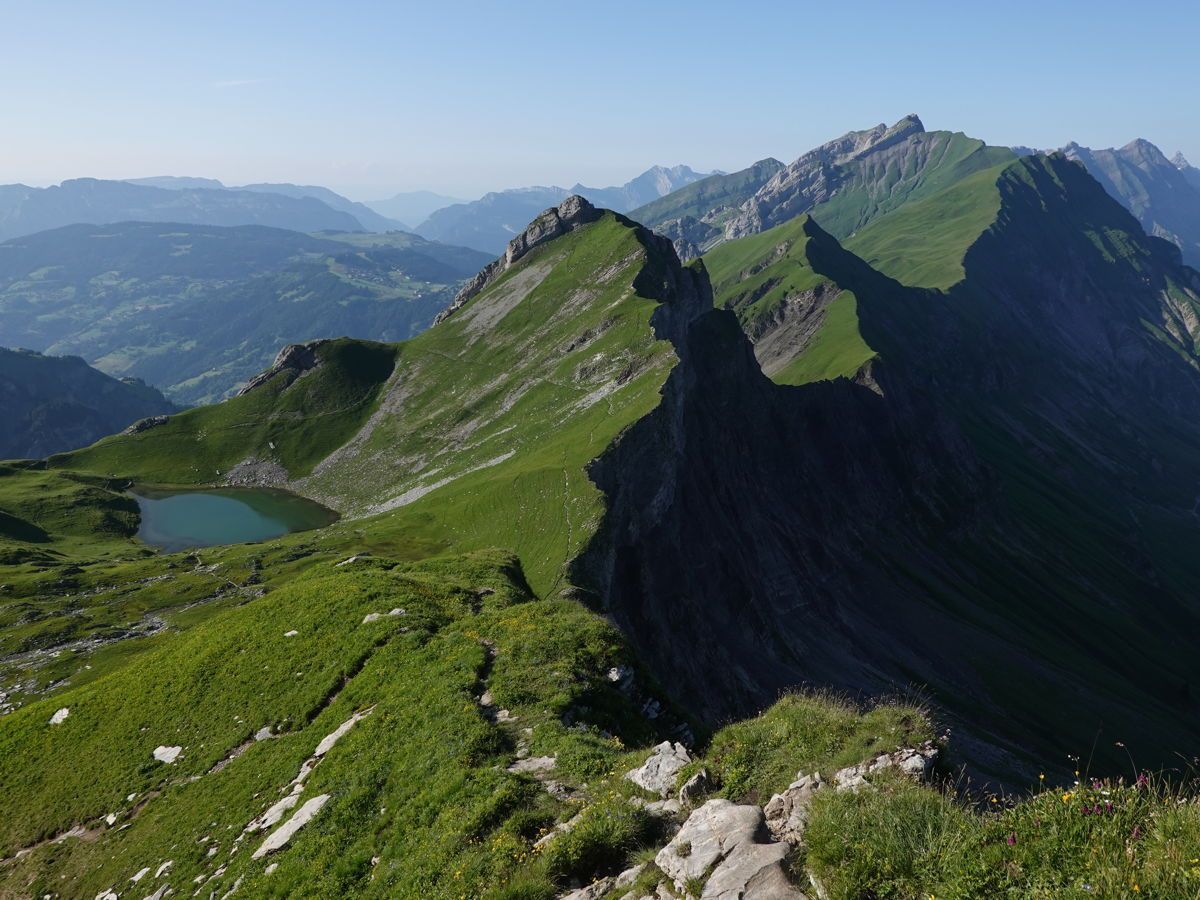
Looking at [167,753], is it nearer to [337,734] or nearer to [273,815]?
[337,734]

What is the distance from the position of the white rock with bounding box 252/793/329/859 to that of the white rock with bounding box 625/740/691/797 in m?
11.0

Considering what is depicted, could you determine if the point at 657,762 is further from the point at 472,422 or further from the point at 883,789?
the point at 472,422

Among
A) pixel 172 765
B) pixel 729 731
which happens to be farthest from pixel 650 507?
pixel 729 731

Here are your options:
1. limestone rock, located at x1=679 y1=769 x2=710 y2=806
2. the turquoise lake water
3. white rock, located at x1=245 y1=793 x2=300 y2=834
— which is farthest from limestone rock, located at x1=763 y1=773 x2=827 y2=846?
the turquoise lake water

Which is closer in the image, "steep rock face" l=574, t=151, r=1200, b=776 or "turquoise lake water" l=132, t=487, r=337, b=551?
"steep rock face" l=574, t=151, r=1200, b=776

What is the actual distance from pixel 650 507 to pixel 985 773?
65.3m

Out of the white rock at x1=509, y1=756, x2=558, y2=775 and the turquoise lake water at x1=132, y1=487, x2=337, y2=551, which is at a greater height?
the white rock at x1=509, y1=756, x2=558, y2=775

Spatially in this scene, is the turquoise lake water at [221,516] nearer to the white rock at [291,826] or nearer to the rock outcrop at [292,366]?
the rock outcrop at [292,366]

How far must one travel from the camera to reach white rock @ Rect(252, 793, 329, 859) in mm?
21922

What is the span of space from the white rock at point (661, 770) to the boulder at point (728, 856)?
250 centimetres

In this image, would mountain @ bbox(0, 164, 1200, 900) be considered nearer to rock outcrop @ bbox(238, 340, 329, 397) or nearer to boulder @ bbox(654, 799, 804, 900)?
boulder @ bbox(654, 799, 804, 900)

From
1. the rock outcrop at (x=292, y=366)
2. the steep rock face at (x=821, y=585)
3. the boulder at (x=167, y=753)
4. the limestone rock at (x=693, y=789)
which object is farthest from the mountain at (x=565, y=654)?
the rock outcrop at (x=292, y=366)

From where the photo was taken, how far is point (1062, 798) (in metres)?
11.0

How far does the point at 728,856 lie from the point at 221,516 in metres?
155
